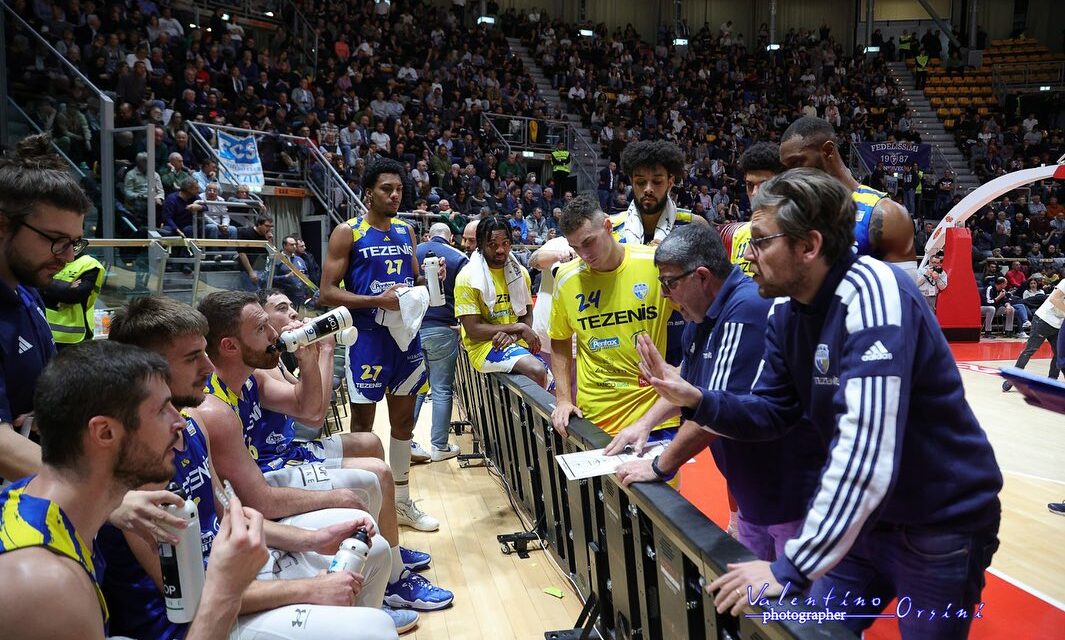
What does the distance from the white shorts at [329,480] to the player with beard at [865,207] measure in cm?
219

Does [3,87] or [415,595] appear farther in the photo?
[3,87]

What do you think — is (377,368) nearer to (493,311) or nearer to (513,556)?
(493,311)

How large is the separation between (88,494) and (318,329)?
1.61 metres

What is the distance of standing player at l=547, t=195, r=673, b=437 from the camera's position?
128 inches

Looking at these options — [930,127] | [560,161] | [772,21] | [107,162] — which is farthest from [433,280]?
[772,21]

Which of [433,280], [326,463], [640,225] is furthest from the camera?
[433,280]

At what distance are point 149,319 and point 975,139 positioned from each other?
26571 mm

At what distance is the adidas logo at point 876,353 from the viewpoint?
1555 mm

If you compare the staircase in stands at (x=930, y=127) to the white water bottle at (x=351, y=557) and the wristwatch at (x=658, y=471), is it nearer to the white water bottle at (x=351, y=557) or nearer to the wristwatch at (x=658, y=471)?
the wristwatch at (x=658, y=471)

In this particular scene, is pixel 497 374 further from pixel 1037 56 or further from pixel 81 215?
pixel 1037 56

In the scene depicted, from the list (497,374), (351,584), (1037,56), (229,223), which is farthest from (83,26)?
(1037,56)

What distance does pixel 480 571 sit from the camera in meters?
3.97

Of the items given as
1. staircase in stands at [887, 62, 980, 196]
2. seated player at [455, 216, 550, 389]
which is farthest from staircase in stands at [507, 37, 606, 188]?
seated player at [455, 216, 550, 389]

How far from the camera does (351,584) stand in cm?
230
